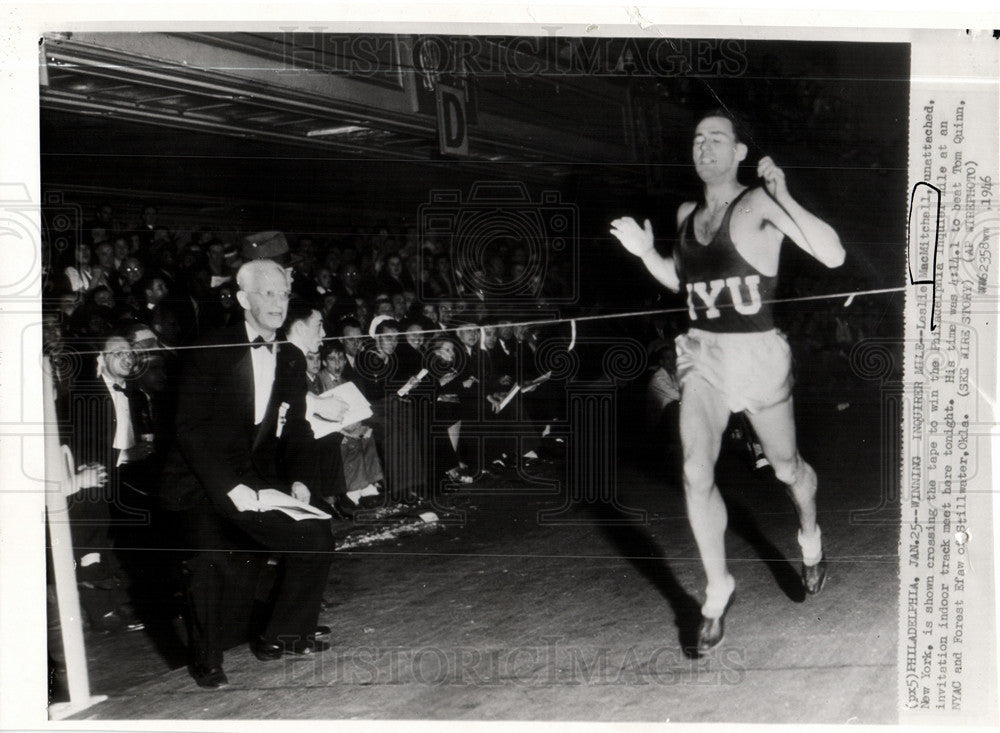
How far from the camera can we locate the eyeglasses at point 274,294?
2.61 meters

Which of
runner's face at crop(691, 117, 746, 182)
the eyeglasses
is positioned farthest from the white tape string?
runner's face at crop(691, 117, 746, 182)

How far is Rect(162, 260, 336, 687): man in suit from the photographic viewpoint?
8.52ft

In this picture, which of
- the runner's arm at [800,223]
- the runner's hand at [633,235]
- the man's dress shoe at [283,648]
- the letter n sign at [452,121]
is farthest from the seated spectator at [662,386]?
the man's dress shoe at [283,648]

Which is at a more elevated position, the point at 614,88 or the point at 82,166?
the point at 614,88

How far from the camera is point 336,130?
8.52 ft

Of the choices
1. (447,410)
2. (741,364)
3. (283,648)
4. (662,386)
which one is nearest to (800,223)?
(741,364)

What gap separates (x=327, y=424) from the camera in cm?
264

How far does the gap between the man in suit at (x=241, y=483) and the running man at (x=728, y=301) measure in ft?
3.01

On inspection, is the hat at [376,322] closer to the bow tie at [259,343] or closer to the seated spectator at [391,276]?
the seated spectator at [391,276]

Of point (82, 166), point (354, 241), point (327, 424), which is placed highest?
point (82, 166)

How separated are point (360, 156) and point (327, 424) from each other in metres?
0.67

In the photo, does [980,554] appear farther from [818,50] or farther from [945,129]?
[818,50]

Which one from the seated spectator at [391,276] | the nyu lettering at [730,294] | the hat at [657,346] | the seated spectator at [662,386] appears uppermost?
the seated spectator at [391,276]

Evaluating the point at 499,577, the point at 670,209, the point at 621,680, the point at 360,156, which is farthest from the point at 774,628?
the point at 360,156
